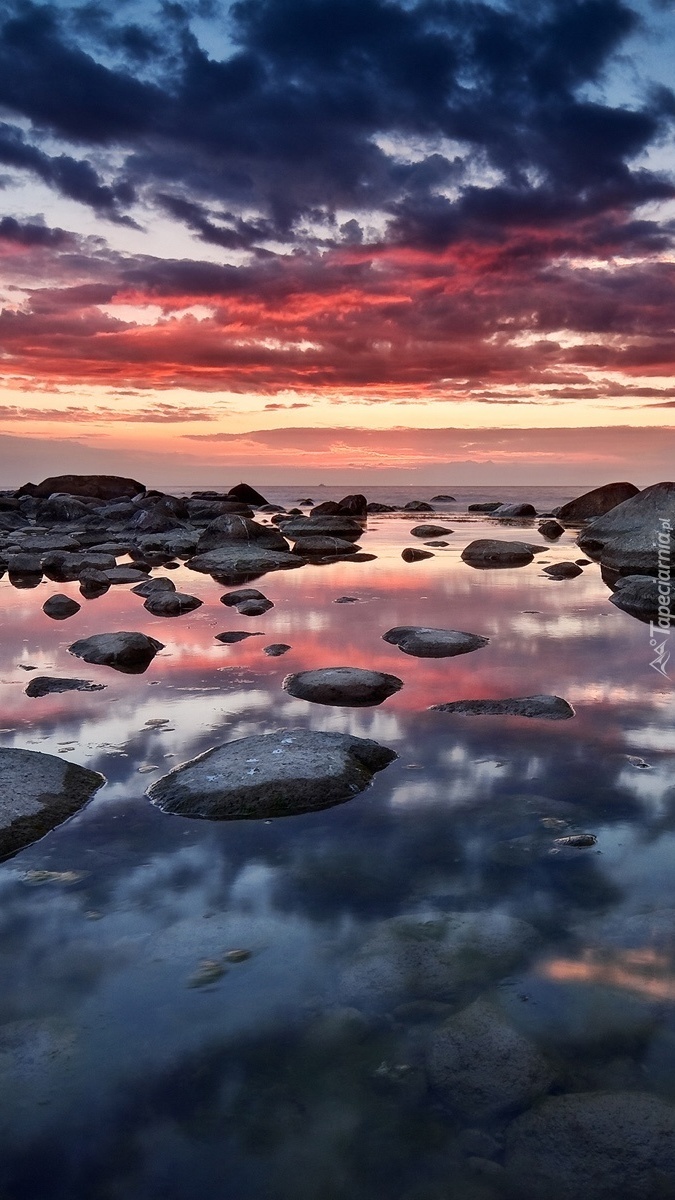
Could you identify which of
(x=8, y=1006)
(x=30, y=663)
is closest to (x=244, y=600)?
(x=30, y=663)

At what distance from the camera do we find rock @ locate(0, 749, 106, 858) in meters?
4.27

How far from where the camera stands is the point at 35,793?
4.64m

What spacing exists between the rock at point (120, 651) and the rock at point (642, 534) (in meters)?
11.0

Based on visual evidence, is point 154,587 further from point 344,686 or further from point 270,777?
point 270,777

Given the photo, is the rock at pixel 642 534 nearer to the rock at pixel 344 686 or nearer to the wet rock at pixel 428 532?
the wet rock at pixel 428 532

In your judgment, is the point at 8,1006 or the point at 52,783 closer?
the point at 8,1006

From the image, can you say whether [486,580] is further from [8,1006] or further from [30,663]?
[8,1006]

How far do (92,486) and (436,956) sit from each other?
42261 millimetres

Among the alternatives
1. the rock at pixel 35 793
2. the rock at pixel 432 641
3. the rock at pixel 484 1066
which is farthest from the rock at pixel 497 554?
the rock at pixel 484 1066

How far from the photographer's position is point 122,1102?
249 cm

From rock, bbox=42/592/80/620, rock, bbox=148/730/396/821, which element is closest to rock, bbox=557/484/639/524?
rock, bbox=42/592/80/620

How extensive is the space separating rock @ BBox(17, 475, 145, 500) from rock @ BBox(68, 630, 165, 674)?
115ft

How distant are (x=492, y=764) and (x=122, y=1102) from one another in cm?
326

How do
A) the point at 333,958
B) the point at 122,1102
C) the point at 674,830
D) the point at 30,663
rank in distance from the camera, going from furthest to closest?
the point at 30,663, the point at 674,830, the point at 333,958, the point at 122,1102
